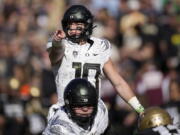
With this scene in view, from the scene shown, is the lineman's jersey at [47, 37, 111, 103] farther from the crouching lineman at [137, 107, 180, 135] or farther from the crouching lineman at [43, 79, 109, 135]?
the crouching lineman at [43, 79, 109, 135]

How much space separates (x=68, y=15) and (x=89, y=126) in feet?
4.70

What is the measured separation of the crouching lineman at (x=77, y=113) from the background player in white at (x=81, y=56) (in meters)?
0.90

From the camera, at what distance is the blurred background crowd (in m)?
15.8

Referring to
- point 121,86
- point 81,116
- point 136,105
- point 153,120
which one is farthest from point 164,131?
point 121,86

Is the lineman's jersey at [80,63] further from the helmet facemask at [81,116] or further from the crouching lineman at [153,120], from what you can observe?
the helmet facemask at [81,116]

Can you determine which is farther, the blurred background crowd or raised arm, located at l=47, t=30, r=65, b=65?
the blurred background crowd

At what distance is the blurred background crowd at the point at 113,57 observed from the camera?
15773 mm

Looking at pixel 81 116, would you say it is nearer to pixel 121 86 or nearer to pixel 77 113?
pixel 77 113

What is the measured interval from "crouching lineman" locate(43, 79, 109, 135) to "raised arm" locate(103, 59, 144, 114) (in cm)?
116

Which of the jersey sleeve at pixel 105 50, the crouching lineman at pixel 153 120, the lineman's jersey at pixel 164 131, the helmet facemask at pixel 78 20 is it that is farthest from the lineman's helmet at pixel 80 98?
the jersey sleeve at pixel 105 50

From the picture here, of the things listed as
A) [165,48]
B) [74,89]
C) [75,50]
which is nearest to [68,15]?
[75,50]

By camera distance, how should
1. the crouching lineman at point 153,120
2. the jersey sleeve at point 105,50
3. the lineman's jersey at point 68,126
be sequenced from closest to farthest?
the lineman's jersey at point 68,126, the crouching lineman at point 153,120, the jersey sleeve at point 105,50

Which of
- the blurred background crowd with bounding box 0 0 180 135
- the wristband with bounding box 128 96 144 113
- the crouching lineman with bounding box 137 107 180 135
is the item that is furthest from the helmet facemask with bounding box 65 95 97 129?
the blurred background crowd with bounding box 0 0 180 135

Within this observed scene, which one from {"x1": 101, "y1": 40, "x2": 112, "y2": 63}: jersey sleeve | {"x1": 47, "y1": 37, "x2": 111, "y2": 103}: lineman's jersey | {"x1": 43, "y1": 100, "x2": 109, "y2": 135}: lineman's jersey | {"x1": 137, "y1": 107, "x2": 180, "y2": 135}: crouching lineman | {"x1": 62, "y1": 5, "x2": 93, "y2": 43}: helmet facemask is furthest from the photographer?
{"x1": 101, "y1": 40, "x2": 112, "y2": 63}: jersey sleeve
